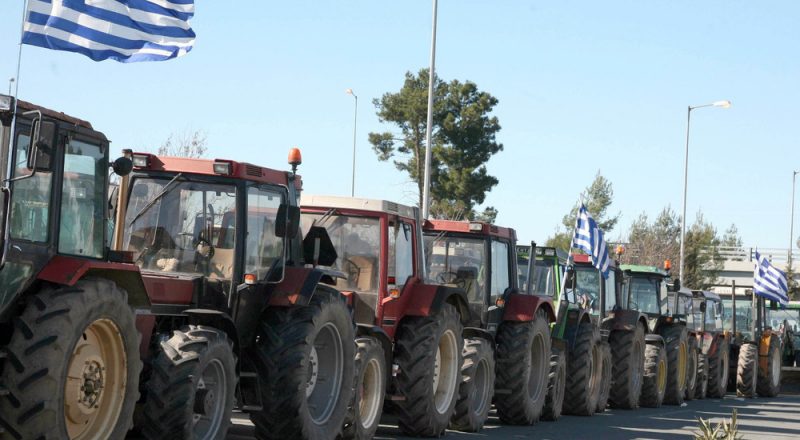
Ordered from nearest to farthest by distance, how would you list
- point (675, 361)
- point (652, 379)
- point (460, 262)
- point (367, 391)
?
1. point (367, 391)
2. point (460, 262)
3. point (652, 379)
4. point (675, 361)

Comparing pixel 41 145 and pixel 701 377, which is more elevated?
pixel 41 145

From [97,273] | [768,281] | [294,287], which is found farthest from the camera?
[768,281]

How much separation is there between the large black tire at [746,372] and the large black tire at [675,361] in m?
4.59

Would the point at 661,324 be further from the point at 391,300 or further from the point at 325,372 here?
the point at 325,372

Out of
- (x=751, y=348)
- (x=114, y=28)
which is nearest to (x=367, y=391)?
(x=114, y=28)

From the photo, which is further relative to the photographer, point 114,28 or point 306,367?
point 306,367

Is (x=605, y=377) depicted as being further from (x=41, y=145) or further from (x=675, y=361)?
(x=41, y=145)

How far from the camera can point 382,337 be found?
1370 centimetres

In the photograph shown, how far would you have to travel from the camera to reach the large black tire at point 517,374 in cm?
→ 1711

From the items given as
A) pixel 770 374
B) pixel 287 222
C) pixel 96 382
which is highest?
pixel 287 222

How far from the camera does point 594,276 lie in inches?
898

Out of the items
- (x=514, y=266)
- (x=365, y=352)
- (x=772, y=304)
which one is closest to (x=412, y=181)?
(x=772, y=304)

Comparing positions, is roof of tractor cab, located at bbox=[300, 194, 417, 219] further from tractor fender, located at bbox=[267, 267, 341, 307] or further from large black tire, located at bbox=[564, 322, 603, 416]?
large black tire, located at bbox=[564, 322, 603, 416]

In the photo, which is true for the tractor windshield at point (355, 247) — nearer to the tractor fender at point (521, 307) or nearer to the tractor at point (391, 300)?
the tractor at point (391, 300)
